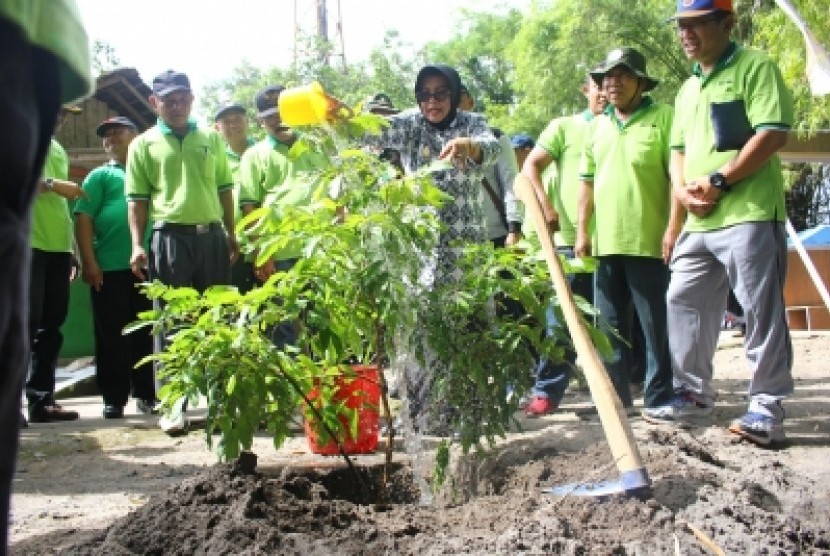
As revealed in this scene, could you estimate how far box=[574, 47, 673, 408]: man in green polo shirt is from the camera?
548cm

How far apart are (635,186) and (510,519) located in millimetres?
2866

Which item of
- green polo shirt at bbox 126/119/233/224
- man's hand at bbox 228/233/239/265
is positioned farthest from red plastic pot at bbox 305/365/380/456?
man's hand at bbox 228/233/239/265

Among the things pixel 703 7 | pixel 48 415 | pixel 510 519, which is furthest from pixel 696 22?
pixel 48 415

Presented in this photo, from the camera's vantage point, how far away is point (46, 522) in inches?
153

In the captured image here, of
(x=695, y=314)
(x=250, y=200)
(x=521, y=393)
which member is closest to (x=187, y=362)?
(x=521, y=393)

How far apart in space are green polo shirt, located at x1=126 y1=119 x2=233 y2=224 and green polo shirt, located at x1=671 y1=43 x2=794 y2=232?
3.06 meters

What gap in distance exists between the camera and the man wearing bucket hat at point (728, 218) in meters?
4.57

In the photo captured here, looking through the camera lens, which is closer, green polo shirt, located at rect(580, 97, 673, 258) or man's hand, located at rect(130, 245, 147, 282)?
green polo shirt, located at rect(580, 97, 673, 258)

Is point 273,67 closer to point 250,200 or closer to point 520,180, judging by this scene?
point 250,200

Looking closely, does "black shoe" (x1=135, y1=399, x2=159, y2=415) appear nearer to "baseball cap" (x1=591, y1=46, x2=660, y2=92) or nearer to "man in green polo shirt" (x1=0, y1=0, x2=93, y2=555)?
"baseball cap" (x1=591, y1=46, x2=660, y2=92)

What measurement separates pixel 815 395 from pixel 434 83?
307cm

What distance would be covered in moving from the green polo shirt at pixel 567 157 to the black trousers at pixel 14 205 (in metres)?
5.08

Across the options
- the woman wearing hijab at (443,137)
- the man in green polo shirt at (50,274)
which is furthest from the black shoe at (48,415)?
the woman wearing hijab at (443,137)

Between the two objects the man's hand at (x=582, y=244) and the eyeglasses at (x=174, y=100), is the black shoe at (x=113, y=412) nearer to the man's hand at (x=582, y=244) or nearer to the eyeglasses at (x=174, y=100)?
the eyeglasses at (x=174, y=100)
